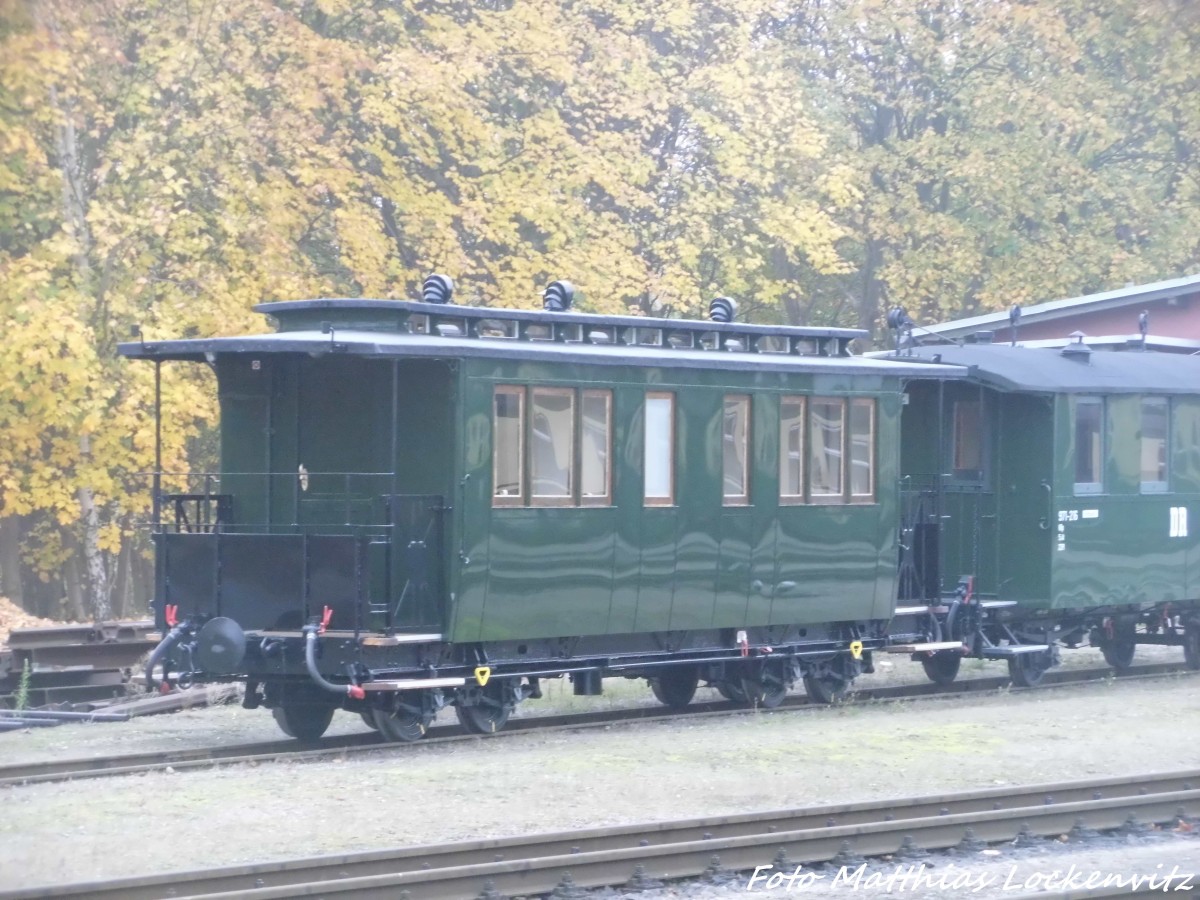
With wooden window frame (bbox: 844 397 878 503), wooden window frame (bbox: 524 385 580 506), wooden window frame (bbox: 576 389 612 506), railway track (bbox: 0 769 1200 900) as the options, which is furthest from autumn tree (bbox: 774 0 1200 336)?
railway track (bbox: 0 769 1200 900)

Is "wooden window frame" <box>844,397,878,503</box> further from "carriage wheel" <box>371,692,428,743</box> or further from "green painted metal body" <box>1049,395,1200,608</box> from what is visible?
"carriage wheel" <box>371,692,428,743</box>

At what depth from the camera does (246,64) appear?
2212 cm

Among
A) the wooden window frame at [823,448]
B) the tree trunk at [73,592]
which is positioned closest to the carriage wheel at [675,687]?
the wooden window frame at [823,448]

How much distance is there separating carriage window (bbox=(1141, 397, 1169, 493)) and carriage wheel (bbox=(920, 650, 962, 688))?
8.85 feet

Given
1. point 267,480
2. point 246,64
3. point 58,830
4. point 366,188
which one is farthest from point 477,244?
point 58,830

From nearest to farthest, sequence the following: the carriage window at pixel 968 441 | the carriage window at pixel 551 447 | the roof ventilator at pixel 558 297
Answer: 1. the carriage window at pixel 551 447
2. the roof ventilator at pixel 558 297
3. the carriage window at pixel 968 441

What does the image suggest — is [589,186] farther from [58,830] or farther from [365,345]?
[58,830]

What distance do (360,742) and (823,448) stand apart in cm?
493

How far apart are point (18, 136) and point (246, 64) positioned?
3.63m

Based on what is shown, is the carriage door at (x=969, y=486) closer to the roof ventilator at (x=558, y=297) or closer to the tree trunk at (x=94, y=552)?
the roof ventilator at (x=558, y=297)

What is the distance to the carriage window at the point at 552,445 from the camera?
13359 mm

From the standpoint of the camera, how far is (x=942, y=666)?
17.7 meters

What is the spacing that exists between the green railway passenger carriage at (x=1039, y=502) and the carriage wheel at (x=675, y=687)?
2275mm

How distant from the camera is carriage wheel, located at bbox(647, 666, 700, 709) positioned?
15.6 metres
